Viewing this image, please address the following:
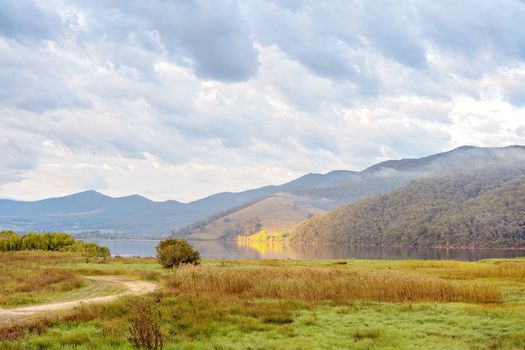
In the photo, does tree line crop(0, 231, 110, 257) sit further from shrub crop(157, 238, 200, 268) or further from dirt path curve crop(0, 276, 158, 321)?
dirt path curve crop(0, 276, 158, 321)

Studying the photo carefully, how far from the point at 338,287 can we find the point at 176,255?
67.6 ft

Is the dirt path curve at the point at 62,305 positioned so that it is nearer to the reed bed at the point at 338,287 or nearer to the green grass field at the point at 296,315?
the green grass field at the point at 296,315

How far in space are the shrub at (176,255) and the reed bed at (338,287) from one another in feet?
45.0

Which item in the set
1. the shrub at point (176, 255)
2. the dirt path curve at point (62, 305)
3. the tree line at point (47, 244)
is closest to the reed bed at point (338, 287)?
the dirt path curve at point (62, 305)

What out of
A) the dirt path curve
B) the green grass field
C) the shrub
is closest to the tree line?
the shrub

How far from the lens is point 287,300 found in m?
22.4

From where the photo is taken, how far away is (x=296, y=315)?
19469 mm

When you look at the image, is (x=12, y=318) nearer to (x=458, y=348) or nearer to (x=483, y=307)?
(x=458, y=348)

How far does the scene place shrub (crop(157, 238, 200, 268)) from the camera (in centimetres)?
4228

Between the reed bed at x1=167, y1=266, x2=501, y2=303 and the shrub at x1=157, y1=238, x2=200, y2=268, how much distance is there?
1372cm

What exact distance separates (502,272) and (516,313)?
2037cm

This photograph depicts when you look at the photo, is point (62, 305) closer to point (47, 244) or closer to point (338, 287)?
point (338, 287)

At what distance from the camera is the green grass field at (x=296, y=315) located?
15.0 metres

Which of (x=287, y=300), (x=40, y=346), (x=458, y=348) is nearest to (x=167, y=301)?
(x=287, y=300)
